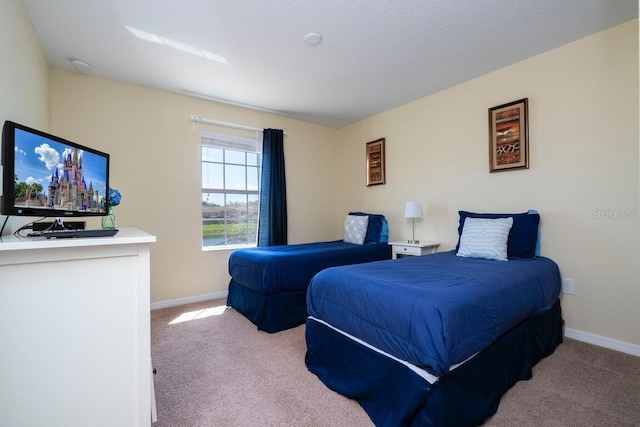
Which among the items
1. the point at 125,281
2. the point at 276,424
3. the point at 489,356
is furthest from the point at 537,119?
the point at 125,281

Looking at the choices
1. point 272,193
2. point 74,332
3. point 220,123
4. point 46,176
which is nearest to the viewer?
point 74,332

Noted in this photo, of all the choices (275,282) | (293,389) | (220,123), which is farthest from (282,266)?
(220,123)

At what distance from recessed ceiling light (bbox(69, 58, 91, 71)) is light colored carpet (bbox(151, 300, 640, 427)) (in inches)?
106

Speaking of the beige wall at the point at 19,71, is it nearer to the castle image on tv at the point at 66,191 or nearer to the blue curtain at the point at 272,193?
the castle image on tv at the point at 66,191

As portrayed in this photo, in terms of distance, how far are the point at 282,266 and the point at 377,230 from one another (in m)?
1.67

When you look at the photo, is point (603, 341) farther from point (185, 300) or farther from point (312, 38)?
point (185, 300)

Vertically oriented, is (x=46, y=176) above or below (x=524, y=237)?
above

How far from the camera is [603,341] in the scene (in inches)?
88.6

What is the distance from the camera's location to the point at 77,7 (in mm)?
1988

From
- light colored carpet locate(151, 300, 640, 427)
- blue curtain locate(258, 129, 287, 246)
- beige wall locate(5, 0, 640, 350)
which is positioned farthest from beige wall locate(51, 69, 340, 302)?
light colored carpet locate(151, 300, 640, 427)

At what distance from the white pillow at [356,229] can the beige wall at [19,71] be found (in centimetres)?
316

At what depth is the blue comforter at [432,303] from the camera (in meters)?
1.28

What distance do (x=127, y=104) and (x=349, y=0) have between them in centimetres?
265

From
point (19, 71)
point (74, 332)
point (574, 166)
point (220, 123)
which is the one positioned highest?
point (220, 123)
